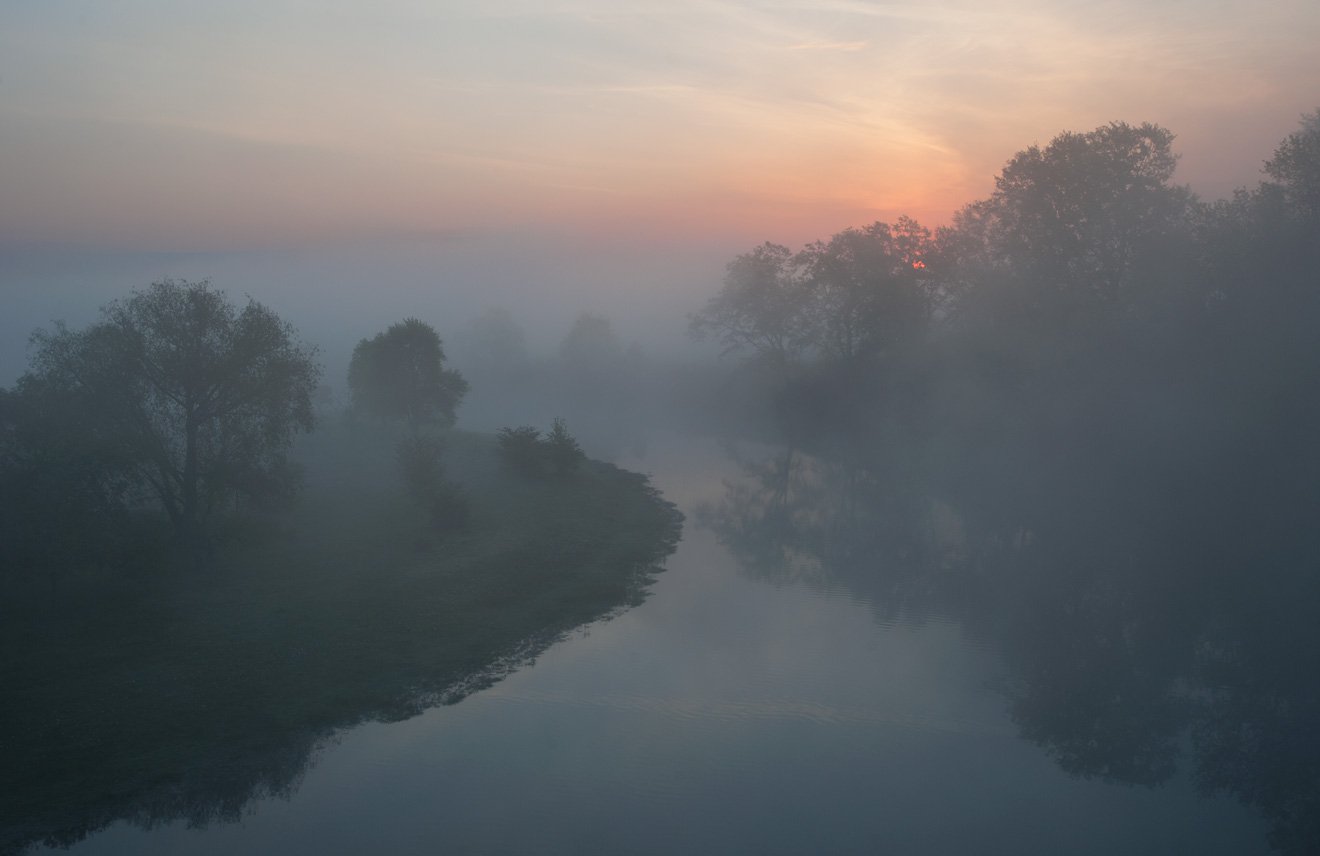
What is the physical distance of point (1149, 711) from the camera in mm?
16688

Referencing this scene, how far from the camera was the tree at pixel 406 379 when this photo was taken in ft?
163

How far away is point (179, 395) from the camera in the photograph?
82.6ft

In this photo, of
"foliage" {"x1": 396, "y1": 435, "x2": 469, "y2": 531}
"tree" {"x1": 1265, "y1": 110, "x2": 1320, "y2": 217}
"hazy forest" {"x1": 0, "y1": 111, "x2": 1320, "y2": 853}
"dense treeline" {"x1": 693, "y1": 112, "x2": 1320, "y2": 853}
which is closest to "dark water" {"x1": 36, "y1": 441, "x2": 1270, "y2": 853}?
"hazy forest" {"x1": 0, "y1": 111, "x2": 1320, "y2": 853}

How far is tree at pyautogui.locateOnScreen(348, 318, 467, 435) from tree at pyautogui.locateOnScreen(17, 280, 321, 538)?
23147 millimetres

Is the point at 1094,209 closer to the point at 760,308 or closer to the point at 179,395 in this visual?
the point at 760,308

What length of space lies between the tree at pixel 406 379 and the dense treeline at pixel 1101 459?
20.8m

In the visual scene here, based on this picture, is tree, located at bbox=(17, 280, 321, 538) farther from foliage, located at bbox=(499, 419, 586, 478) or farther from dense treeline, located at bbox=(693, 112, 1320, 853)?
dense treeline, located at bbox=(693, 112, 1320, 853)

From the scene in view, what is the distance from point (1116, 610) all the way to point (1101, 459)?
54.7 ft

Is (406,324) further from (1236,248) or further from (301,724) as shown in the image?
(1236,248)

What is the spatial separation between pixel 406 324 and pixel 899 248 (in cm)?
3486

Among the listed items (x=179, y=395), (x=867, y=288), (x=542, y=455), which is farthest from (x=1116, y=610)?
(x=867, y=288)

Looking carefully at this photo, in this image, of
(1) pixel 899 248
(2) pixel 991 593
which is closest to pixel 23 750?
(2) pixel 991 593

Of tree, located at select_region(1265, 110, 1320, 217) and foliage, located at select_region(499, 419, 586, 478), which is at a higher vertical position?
tree, located at select_region(1265, 110, 1320, 217)

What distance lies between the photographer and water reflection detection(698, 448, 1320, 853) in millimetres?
15023
